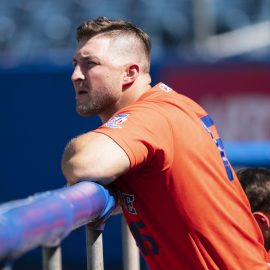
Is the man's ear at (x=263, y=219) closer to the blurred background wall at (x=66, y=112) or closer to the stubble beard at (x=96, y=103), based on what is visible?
the stubble beard at (x=96, y=103)

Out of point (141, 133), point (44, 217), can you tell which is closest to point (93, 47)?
point (141, 133)

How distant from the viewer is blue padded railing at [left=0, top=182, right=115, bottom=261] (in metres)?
1.55

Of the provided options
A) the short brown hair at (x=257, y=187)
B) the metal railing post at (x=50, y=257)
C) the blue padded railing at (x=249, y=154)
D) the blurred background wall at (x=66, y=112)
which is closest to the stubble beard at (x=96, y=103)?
the short brown hair at (x=257, y=187)

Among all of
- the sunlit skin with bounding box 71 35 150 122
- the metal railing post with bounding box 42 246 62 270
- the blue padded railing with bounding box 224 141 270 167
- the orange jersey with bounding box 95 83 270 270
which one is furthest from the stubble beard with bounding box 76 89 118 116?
the blue padded railing with bounding box 224 141 270 167

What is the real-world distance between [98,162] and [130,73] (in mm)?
752

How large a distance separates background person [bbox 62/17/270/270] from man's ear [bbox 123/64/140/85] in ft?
0.56

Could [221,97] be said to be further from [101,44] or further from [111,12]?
[101,44]

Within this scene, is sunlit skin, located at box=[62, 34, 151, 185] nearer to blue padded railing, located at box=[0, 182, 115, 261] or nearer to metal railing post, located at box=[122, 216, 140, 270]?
metal railing post, located at box=[122, 216, 140, 270]

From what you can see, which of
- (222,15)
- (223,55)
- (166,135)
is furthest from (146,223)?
(222,15)

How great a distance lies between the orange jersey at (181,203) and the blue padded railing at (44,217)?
44 cm

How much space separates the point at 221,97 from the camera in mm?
8250

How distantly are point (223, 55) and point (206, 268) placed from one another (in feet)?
25.8

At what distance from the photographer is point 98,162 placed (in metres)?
2.34

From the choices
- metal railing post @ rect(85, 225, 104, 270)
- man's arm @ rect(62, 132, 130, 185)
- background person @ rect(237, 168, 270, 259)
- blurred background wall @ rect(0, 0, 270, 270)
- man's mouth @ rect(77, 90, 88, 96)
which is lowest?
blurred background wall @ rect(0, 0, 270, 270)
